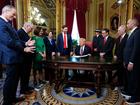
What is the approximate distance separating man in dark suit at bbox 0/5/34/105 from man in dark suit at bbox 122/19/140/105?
1.81 meters

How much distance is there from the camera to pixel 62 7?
7.16 metres

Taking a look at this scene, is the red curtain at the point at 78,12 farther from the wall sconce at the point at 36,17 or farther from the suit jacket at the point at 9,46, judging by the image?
the suit jacket at the point at 9,46

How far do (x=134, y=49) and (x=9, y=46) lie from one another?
2.19 meters

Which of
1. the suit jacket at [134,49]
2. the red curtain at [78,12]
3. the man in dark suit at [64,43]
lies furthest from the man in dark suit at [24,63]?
the red curtain at [78,12]

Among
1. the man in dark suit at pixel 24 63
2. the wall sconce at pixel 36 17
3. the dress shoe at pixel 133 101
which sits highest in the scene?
the wall sconce at pixel 36 17

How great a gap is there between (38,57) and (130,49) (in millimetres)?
2119

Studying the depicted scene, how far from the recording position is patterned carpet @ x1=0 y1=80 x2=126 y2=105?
3518 millimetres

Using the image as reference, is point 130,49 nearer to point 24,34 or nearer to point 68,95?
point 68,95

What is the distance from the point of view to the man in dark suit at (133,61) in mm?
3320

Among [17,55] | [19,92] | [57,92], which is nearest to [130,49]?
[57,92]

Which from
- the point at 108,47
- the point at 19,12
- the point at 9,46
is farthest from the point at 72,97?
the point at 19,12

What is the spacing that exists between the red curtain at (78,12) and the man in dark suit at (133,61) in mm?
3829

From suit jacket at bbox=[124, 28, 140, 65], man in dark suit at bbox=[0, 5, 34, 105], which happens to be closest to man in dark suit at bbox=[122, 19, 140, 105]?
suit jacket at bbox=[124, 28, 140, 65]

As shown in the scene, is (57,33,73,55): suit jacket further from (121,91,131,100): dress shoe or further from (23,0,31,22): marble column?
(121,91,131,100): dress shoe
